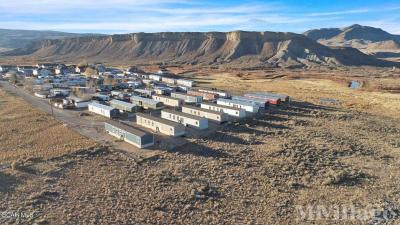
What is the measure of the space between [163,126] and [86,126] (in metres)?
8.71

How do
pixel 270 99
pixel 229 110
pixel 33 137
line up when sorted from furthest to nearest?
pixel 270 99 < pixel 229 110 < pixel 33 137

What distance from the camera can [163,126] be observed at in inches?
1283

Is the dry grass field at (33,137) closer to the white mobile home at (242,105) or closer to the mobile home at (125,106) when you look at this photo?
the mobile home at (125,106)

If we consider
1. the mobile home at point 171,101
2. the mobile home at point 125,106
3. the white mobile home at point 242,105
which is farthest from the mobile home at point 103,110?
the white mobile home at point 242,105

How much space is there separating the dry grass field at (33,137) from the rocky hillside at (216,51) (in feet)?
262

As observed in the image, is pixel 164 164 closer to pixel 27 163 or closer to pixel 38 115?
pixel 27 163

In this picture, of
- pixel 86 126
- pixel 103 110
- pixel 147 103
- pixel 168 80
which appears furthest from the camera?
pixel 168 80

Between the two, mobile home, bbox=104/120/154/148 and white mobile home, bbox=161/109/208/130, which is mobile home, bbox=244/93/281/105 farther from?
mobile home, bbox=104/120/154/148

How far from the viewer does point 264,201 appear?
2061 cm

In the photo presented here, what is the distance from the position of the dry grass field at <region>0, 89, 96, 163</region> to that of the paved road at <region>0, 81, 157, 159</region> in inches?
37.0

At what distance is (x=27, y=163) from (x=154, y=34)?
12691cm

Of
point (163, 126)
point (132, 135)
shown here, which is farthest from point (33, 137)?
point (163, 126)

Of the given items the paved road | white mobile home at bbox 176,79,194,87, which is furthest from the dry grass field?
white mobile home at bbox 176,79,194,87

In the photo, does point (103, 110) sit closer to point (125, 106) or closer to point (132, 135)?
point (125, 106)
